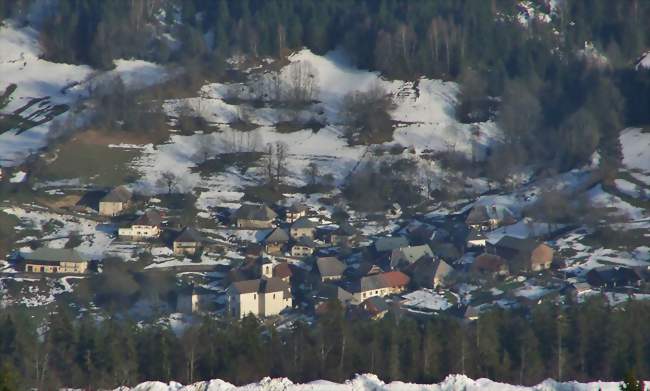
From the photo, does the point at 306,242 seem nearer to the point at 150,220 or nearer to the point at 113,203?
the point at 150,220

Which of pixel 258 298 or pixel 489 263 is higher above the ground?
pixel 489 263

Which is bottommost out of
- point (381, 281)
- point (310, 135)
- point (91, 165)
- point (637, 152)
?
point (381, 281)

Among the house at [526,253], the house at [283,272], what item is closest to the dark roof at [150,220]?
the house at [283,272]

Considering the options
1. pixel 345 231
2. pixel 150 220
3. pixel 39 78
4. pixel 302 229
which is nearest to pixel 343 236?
pixel 345 231

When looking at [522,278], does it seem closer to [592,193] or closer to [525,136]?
[592,193]

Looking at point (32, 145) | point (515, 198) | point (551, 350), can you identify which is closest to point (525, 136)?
point (515, 198)

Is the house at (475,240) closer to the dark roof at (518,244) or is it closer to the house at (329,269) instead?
the dark roof at (518,244)

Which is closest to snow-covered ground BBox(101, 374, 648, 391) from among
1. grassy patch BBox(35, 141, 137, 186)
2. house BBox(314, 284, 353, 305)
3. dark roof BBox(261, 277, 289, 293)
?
house BBox(314, 284, 353, 305)
